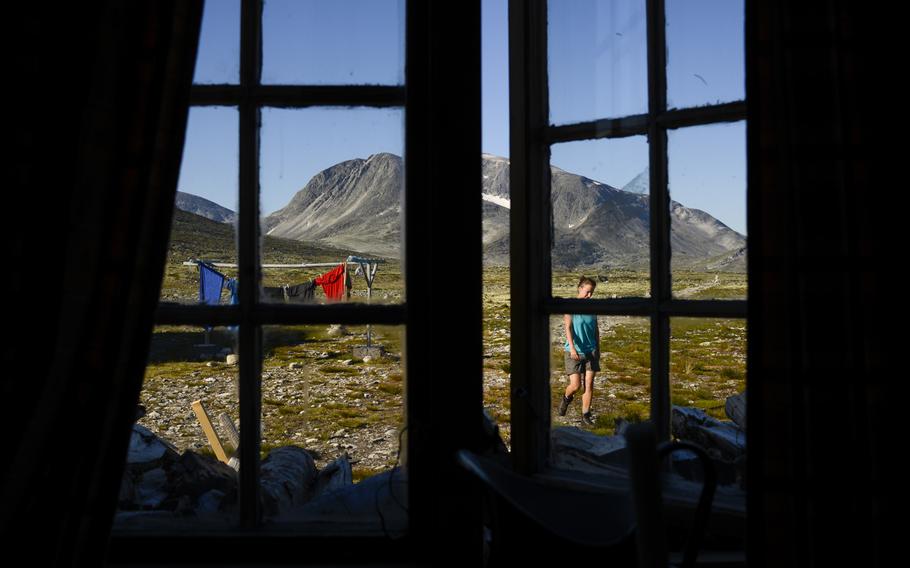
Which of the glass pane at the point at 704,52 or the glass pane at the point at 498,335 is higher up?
the glass pane at the point at 704,52

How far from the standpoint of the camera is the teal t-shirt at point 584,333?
118 cm

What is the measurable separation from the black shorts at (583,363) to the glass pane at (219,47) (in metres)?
0.77

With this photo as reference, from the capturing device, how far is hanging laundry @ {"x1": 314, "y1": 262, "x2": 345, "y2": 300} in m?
1.19

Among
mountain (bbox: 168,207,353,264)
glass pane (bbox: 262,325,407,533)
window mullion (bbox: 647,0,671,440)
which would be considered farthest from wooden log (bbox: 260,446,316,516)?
window mullion (bbox: 647,0,671,440)

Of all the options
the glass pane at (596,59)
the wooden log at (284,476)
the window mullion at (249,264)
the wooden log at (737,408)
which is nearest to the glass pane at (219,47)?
the window mullion at (249,264)

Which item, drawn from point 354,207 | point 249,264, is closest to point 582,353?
point 354,207

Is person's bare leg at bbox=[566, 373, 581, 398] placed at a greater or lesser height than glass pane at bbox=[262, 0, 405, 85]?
lesser

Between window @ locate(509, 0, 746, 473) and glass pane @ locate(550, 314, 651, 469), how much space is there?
1 centimetres

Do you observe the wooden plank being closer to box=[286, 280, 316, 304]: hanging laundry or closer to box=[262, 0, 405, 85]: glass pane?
box=[286, 280, 316, 304]: hanging laundry

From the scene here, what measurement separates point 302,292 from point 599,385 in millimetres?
550

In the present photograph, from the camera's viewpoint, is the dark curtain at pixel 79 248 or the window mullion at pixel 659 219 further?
the window mullion at pixel 659 219

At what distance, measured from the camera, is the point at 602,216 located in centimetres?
119

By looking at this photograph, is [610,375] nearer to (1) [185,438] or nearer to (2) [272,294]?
(2) [272,294]

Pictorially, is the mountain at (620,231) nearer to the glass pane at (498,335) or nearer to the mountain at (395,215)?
the mountain at (395,215)
